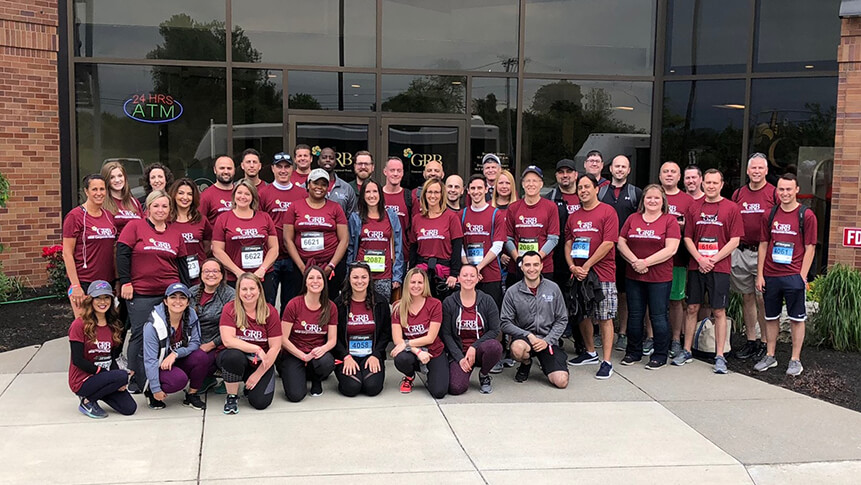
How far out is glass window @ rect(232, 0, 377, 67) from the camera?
34.2 ft

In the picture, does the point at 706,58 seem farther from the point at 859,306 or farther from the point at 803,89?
the point at 859,306

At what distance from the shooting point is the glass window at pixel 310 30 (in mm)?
10422

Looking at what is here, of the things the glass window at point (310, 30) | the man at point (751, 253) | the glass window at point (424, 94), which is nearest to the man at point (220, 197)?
A: the glass window at point (310, 30)

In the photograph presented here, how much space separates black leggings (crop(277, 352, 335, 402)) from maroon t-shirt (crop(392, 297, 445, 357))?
0.66m

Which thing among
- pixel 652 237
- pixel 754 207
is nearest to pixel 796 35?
pixel 754 207

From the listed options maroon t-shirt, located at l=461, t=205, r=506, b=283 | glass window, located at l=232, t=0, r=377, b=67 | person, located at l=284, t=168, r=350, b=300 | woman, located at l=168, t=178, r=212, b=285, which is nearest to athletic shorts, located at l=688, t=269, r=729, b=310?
maroon t-shirt, located at l=461, t=205, r=506, b=283

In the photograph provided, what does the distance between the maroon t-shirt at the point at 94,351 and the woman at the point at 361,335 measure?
5.76 feet

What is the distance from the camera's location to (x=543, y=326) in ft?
22.1

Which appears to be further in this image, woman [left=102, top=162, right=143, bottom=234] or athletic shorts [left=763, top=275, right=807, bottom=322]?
athletic shorts [left=763, top=275, right=807, bottom=322]

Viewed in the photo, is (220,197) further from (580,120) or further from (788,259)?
(580,120)

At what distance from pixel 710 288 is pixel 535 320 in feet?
5.79

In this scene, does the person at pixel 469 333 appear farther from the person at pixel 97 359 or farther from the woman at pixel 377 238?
the person at pixel 97 359

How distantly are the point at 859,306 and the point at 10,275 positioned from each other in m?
9.74

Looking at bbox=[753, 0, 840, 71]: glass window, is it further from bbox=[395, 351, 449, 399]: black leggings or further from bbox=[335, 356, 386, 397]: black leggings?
bbox=[335, 356, 386, 397]: black leggings
